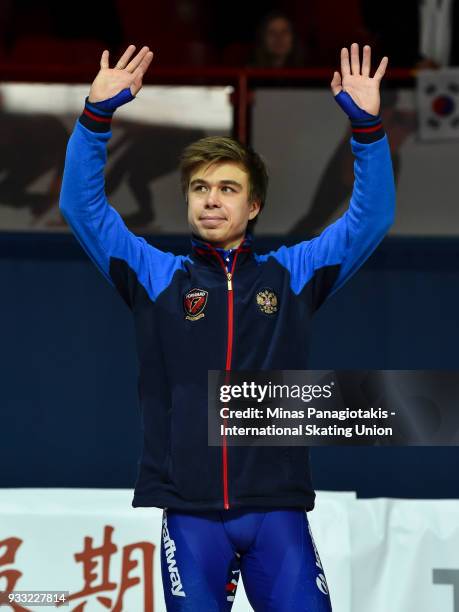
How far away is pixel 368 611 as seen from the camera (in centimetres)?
412

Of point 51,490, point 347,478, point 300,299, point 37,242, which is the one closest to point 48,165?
point 37,242

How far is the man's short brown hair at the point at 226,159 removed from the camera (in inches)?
111

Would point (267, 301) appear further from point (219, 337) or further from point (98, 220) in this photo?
point (98, 220)

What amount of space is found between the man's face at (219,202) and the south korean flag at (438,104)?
6.95ft

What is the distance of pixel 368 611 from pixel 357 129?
7.12ft

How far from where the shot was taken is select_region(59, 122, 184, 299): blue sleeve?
2.67 m

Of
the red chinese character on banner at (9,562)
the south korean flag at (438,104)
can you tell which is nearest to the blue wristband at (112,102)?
the red chinese character on banner at (9,562)

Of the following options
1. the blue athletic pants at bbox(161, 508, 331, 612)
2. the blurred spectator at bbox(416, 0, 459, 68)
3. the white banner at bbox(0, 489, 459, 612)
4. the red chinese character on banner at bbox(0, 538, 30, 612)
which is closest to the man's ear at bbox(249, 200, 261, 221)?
the blue athletic pants at bbox(161, 508, 331, 612)

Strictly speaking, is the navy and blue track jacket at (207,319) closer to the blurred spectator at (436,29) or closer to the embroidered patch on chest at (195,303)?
the embroidered patch on chest at (195,303)

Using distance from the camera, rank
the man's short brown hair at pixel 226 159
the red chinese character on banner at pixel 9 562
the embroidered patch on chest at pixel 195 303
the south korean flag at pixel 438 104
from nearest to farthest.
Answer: the embroidered patch on chest at pixel 195 303
the man's short brown hair at pixel 226 159
the red chinese character on banner at pixel 9 562
the south korean flag at pixel 438 104

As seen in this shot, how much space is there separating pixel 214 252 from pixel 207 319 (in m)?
0.20

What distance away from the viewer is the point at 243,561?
8.84 feet

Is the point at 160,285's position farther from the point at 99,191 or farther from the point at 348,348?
the point at 348,348

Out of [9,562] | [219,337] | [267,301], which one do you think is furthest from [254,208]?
[9,562]
